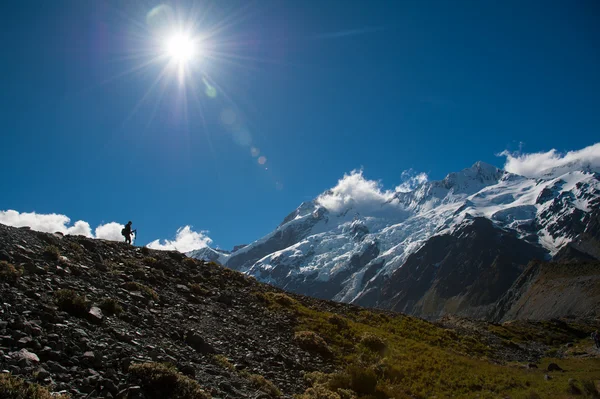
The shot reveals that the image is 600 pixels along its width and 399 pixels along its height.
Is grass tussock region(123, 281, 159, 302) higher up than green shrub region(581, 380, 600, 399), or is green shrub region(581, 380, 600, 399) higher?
grass tussock region(123, 281, 159, 302)

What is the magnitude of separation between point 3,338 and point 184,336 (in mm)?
8083

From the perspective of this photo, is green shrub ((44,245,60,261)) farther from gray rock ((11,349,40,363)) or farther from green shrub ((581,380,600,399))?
green shrub ((581,380,600,399))

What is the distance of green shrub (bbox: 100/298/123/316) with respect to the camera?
16.5 meters

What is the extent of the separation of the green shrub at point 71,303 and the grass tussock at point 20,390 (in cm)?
570

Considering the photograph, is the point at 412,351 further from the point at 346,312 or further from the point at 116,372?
the point at 116,372

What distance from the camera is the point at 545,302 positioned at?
584 feet

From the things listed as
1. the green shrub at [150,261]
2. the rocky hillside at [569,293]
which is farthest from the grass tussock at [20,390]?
the rocky hillside at [569,293]

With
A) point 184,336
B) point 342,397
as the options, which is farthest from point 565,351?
point 184,336

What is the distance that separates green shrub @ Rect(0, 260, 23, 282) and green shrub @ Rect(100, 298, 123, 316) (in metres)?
3.41

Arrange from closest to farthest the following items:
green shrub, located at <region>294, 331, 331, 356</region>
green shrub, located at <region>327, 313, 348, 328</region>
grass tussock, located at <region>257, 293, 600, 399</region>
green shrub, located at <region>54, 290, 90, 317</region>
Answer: green shrub, located at <region>54, 290, 90, 317</region> < grass tussock, located at <region>257, 293, 600, 399</region> < green shrub, located at <region>294, 331, 331, 356</region> < green shrub, located at <region>327, 313, 348, 328</region>

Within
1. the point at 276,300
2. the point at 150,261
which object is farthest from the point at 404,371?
the point at 150,261

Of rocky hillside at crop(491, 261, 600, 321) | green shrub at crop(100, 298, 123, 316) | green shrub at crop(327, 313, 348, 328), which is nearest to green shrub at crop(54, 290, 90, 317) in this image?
green shrub at crop(100, 298, 123, 316)

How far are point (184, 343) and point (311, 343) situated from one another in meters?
9.90

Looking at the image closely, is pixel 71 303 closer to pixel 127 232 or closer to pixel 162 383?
pixel 162 383
